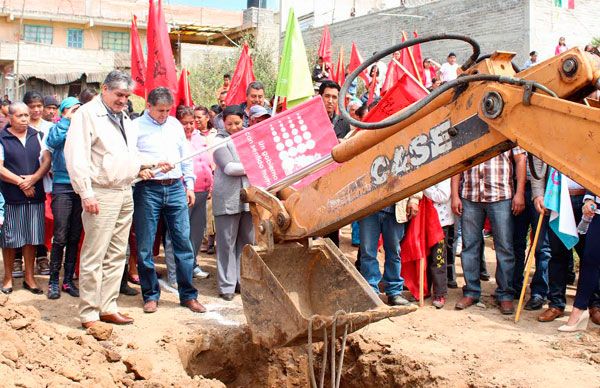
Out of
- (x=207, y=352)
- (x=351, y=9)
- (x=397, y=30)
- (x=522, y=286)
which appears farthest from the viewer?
(x=351, y=9)

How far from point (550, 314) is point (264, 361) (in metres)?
2.87

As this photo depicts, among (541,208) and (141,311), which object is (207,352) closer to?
(141,311)

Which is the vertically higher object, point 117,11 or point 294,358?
point 117,11

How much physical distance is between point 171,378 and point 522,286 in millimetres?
4111

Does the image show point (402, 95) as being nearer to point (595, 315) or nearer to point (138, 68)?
point (595, 315)

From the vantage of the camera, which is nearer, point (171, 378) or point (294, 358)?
point (171, 378)

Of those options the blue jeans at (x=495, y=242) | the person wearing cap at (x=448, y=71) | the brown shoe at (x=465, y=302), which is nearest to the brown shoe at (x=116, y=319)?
the brown shoe at (x=465, y=302)

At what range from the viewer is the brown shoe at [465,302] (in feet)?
23.4

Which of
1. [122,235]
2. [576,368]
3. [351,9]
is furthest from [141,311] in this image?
[351,9]

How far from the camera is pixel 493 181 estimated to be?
698cm

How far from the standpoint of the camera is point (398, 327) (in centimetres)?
638

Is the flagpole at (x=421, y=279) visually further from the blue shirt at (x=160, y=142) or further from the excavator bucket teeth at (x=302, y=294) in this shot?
the blue shirt at (x=160, y=142)

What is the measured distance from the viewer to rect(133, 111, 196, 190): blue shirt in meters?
6.53

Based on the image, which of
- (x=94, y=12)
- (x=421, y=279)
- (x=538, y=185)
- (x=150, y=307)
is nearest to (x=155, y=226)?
(x=150, y=307)
